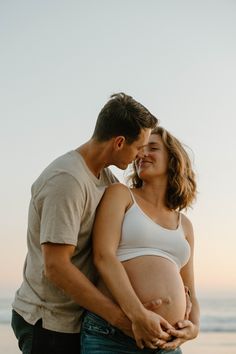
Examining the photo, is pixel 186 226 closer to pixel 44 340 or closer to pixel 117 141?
pixel 117 141

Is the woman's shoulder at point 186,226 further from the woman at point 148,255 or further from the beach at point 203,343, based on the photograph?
the beach at point 203,343

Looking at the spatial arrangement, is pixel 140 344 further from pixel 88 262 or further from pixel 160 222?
pixel 160 222

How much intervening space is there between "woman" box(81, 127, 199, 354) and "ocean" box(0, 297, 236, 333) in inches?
303

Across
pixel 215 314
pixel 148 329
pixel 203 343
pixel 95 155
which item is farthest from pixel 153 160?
pixel 215 314

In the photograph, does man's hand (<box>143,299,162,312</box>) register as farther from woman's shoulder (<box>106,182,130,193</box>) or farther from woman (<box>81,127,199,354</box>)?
woman's shoulder (<box>106,182,130,193</box>)

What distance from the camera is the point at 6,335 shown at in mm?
8742

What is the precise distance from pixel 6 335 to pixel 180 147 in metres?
6.59

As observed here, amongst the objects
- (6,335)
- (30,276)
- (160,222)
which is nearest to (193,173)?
(160,222)

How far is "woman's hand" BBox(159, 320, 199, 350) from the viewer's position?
2305 millimetres

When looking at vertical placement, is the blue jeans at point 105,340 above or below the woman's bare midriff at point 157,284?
below

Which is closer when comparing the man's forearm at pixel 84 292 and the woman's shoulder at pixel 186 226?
the man's forearm at pixel 84 292

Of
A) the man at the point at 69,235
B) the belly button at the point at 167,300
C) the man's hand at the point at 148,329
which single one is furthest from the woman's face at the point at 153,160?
the man's hand at the point at 148,329

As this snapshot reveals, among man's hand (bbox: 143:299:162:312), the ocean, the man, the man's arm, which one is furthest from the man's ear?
the ocean

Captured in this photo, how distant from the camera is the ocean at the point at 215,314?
34.4 feet
